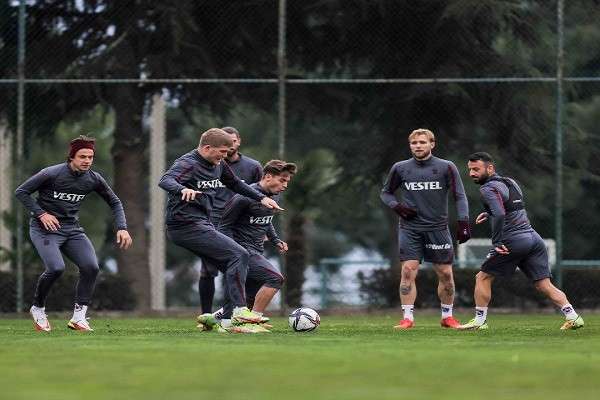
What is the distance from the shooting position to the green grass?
23.8ft

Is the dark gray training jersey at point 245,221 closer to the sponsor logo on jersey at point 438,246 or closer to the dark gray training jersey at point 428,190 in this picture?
the dark gray training jersey at point 428,190

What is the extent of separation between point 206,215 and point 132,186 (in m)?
10.6

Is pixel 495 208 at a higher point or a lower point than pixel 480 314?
higher

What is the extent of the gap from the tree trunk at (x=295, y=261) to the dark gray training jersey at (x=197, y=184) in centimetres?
929

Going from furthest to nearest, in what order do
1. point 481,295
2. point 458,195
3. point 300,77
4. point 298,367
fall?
point 300,77
point 458,195
point 481,295
point 298,367

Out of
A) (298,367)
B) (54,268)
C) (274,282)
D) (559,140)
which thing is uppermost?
(559,140)

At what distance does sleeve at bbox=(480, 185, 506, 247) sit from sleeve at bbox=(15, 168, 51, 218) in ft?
12.8

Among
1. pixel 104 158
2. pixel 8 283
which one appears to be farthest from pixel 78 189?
pixel 104 158

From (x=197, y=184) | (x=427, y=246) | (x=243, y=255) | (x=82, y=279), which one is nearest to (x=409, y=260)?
(x=427, y=246)

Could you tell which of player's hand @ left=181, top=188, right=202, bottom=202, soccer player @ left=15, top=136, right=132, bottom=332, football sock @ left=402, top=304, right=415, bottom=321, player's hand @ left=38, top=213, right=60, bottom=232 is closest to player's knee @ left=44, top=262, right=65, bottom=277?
soccer player @ left=15, top=136, right=132, bottom=332

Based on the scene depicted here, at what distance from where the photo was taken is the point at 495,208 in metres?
13.4

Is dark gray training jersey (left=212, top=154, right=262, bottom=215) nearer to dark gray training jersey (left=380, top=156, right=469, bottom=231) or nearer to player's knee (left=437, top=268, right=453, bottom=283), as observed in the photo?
dark gray training jersey (left=380, top=156, right=469, bottom=231)

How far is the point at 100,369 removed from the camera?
8.49 metres

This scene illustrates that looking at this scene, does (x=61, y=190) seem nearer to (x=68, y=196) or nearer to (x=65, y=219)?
(x=68, y=196)
